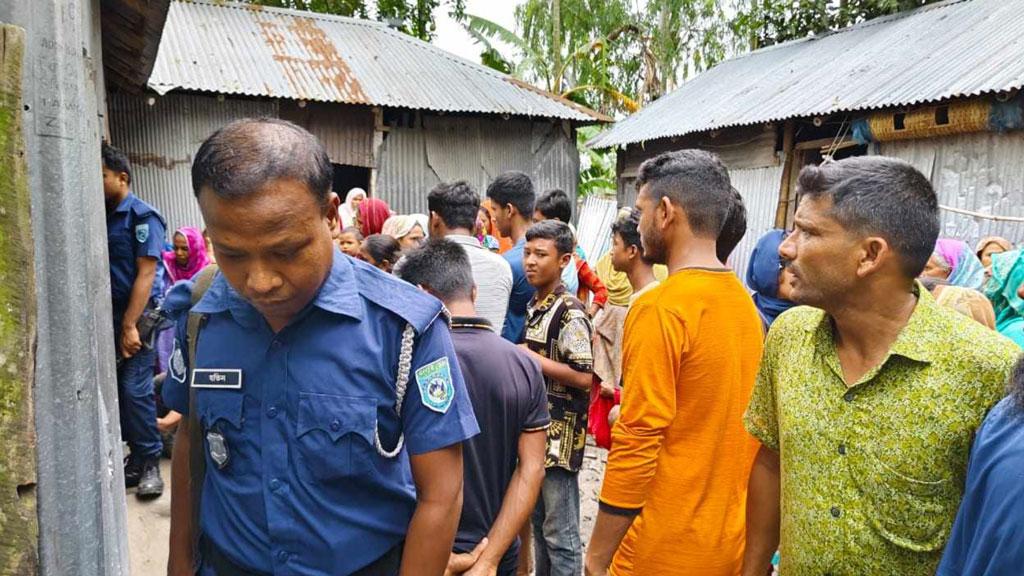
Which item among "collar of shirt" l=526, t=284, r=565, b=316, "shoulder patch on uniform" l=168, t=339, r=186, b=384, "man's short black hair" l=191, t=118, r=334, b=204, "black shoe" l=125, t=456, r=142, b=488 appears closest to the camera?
"man's short black hair" l=191, t=118, r=334, b=204

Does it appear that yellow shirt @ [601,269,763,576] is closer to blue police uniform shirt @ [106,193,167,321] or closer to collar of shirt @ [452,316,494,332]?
collar of shirt @ [452,316,494,332]

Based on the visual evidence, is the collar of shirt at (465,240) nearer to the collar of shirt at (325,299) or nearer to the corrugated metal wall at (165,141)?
the collar of shirt at (325,299)

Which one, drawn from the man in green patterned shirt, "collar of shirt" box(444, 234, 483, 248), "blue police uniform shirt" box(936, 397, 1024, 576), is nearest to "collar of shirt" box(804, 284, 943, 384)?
the man in green patterned shirt

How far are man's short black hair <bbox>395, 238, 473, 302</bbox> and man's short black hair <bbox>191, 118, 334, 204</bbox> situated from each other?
1.05 metres

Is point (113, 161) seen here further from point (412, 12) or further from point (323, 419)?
point (412, 12)

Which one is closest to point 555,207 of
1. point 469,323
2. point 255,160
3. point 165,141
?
point 469,323

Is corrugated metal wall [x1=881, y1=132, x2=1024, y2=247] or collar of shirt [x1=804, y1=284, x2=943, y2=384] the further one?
corrugated metal wall [x1=881, y1=132, x2=1024, y2=247]

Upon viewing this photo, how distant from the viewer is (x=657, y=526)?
2.41m

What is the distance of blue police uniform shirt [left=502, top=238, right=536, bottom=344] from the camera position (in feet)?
14.0

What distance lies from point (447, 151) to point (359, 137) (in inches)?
55.0

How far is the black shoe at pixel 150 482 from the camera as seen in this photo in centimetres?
466

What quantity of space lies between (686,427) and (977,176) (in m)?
6.95

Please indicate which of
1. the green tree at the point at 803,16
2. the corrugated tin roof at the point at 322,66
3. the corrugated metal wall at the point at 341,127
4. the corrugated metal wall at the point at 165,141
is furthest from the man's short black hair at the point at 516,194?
the green tree at the point at 803,16

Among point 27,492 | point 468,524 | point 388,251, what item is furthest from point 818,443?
point 388,251
